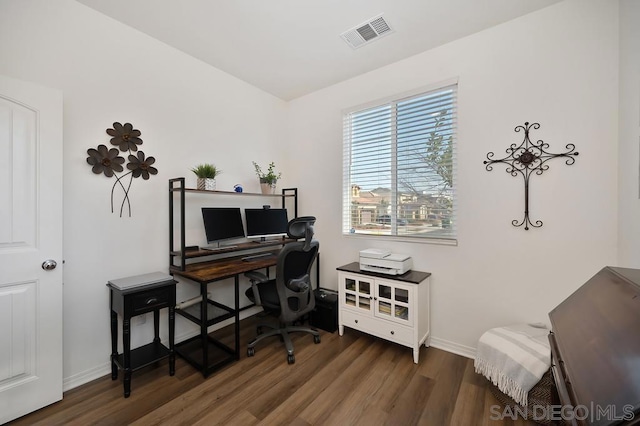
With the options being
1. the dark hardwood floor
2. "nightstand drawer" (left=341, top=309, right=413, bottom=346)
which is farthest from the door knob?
"nightstand drawer" (left=341, top=309, right=413, bottom=346)

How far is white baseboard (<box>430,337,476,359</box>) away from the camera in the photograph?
92.1 inches

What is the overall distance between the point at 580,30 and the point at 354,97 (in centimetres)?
189

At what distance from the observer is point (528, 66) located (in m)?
2.08

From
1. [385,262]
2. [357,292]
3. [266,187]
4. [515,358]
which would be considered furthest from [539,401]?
[266,187]

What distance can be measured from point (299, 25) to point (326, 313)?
9.01 feet

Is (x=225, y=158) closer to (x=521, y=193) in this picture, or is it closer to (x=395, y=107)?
(x=395, y=107)

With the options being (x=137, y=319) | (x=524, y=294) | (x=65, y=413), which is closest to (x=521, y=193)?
(x=524, y=294)

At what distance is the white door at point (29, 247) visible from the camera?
162cm

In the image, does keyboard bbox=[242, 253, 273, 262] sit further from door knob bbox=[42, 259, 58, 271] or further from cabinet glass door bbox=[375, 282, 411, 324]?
door knob bbox=[42, 259, 58, 271]

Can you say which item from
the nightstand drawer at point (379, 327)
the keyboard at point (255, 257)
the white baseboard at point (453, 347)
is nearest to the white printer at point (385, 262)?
the nightstand drawer at point (379, 327)

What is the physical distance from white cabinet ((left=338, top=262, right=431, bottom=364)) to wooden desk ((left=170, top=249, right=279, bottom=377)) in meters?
0.84

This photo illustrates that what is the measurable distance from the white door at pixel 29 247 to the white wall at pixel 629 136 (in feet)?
11.8

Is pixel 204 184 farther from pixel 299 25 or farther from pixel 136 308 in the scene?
pixel 299 25

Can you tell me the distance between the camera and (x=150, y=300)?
1979mm
